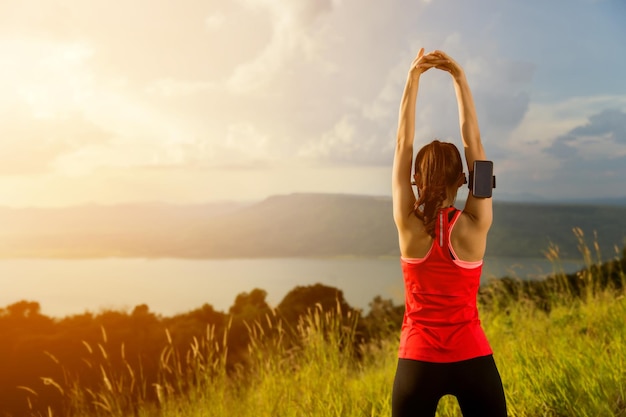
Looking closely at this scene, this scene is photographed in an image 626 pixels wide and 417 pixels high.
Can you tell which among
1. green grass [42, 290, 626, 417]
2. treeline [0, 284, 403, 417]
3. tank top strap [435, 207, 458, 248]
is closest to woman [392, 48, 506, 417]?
tank top strap [435, 207, 458, 248]

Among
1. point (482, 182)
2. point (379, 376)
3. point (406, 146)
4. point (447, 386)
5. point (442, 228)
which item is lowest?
point (379, 376)

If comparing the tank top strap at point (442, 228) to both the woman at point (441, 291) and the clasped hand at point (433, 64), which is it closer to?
the woman at point (441, 291)

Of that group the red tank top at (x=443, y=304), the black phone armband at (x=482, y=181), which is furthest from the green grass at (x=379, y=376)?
the black phone armband at (x=482, y=181)

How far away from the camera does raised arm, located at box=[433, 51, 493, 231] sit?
2.70 meters

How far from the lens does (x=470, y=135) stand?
2910 millimetres

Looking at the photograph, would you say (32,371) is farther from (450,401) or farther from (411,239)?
(411,239)

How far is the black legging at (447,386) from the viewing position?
2.66 meters

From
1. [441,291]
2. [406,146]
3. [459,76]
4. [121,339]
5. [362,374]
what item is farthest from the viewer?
[121,339]

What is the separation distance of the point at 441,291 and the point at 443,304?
58mm

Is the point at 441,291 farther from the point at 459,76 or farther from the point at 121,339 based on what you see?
the point at 121,339

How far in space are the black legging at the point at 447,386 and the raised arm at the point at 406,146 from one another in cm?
62

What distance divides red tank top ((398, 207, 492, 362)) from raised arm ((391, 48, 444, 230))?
0.52 ft

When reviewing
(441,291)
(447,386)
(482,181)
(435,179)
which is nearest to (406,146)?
(435,179)

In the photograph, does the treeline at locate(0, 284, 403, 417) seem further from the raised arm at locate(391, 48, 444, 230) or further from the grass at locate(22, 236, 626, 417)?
the raised arm at locate(391, 48, 444, 230)
